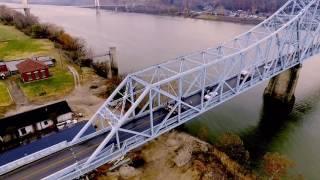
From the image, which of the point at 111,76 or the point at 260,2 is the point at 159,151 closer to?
the point at 111,76

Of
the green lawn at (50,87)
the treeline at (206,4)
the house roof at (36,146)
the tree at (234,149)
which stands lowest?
the tree at (234,149)

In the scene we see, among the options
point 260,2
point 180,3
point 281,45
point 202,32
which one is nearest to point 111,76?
point 281,45

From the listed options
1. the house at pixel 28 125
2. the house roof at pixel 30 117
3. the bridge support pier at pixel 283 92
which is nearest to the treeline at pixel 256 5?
the bridge support pier at pixel 283 92

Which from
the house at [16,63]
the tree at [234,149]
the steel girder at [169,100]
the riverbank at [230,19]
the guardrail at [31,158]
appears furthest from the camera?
the riverbank at [230,19]

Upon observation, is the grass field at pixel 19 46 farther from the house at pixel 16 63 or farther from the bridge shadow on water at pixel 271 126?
the bridge shadow on water at pixel 271 126

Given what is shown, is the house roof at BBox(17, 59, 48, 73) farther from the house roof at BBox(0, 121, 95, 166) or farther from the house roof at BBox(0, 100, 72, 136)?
the house roof at BBox(0, 121, 95, 166)

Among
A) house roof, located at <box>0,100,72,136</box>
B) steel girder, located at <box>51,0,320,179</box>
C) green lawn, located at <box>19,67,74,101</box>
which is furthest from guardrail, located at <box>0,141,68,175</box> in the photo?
green lawn, located at <box>19,67,74,101</box>

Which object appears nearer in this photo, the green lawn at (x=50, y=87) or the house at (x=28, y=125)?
the house at (x=28, y=125)
